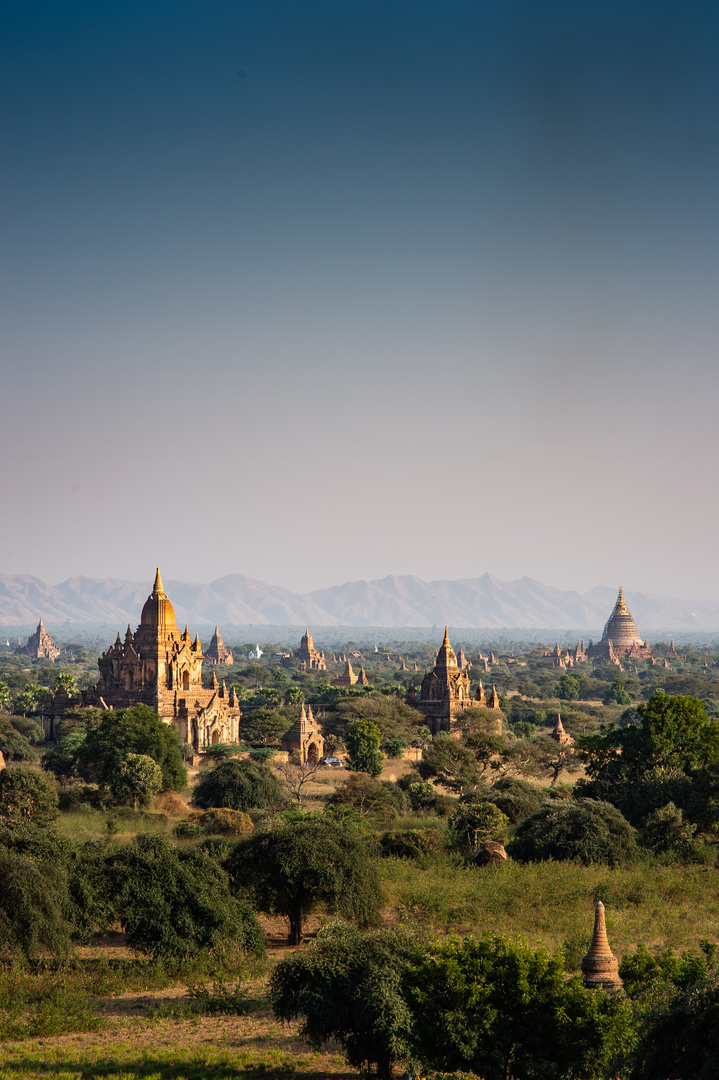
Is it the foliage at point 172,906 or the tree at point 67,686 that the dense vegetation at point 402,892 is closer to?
the foliage at point 172,906

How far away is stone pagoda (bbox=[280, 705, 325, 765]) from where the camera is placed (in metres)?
71.7

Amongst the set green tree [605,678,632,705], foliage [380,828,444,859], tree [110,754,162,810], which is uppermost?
tree [110,754,162,810]

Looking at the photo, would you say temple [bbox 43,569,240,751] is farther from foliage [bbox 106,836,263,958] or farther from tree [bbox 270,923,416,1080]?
tree [bbox 270,923,416,1080]

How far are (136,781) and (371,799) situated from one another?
10.9 m

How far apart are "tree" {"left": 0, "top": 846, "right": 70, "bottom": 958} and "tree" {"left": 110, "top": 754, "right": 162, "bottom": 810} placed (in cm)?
2284

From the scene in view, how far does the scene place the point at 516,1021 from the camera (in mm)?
19859

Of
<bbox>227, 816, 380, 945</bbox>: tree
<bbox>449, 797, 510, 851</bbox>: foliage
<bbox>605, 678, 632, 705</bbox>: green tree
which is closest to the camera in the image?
<bbox>227, 816, 380, 945</bbox>: tree

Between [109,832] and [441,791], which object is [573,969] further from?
[441,791]

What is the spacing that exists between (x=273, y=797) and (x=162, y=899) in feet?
76.2

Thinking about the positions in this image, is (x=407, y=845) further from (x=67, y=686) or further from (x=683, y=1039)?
(x=67, y=686)

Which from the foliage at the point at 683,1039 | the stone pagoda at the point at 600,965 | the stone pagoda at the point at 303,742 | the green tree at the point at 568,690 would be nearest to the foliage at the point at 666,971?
the stone pagoda at the point at 600,965

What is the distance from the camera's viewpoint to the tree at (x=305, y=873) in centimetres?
2997

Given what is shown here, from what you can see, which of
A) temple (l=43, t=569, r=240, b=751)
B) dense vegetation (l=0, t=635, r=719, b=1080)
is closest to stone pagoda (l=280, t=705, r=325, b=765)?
temple (l=43, t=569, r=240, b=751)

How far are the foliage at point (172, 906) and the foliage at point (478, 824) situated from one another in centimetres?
1400
